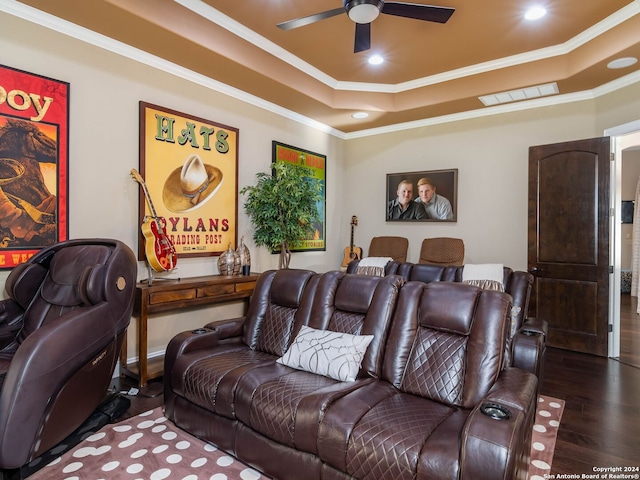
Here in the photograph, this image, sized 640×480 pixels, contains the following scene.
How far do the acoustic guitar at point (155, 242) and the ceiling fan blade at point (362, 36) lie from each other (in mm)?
2233

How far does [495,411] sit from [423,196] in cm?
429

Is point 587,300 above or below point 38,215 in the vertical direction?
below

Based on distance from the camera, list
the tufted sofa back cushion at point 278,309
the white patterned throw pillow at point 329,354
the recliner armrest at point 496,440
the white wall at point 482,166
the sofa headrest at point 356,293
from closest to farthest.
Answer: the recliner armrest at point 496,440
the white patterned throw pillow at point 329,354
the sofa headrest at point 356,293
the tufted sofa back cushion at point 278,309
the white wall at point 482,166

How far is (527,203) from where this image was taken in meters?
4.61

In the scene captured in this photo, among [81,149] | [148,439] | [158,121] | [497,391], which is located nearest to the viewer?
[497,391]

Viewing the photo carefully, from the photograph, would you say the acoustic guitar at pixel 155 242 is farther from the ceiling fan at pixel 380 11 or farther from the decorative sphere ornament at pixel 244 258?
the ceiling fan at pixel 380 11

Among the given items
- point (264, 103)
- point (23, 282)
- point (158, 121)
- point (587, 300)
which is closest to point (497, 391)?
point (23, 282)

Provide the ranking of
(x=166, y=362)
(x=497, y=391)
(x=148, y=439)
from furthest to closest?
(x=166, y=362) → (x=148, y=439) → (x=497, y=391)

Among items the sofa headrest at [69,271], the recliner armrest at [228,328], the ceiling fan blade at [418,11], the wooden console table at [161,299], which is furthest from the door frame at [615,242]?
the sofa headrest at [69,271]

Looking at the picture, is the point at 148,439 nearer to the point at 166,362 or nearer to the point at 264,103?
the point at 166,362

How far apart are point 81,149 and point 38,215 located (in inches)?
24.8

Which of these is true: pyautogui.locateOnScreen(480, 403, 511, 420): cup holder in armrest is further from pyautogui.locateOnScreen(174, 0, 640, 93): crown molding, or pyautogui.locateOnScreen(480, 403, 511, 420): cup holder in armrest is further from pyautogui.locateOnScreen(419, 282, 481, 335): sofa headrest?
pyautogui.locateOnScreen(174, 0, 640, 93): crown molding

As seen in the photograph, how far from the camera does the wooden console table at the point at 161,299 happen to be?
3.03 m

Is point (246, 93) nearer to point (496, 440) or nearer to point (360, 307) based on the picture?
point (360, 307)
